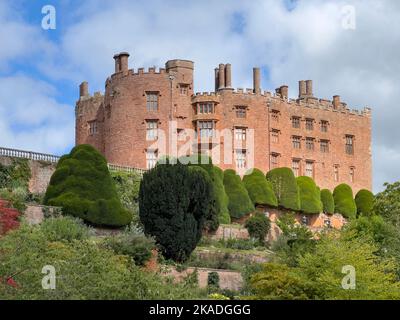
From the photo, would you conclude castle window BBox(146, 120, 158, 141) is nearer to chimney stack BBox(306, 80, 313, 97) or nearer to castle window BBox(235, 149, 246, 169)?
castle window BBox(235, 149, 246, 169)

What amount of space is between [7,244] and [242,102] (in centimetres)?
3851

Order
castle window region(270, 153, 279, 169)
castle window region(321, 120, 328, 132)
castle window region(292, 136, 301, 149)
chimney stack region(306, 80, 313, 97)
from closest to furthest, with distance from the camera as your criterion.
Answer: castle window region(270, 153, 279, 169), castle window region(292, 136, 301, 149), castle window region(321, 120, 328, 132), chimney stack region(306, 80, 313, 97)

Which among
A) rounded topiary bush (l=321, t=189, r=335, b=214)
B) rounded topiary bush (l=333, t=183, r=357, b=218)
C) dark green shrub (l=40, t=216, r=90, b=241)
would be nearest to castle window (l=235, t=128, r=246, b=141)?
rounded topiary bush (l=321, t=189, r=335, b=214)

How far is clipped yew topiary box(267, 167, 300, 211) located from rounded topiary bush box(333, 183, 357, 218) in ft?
17.9

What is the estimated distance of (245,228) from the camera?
175 feet

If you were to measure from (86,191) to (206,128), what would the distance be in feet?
63.4

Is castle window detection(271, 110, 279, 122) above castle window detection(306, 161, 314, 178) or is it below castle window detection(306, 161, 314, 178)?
above

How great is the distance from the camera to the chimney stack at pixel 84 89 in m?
68.9

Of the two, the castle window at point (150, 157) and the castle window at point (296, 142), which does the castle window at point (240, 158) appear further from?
the castle window at point (150, 157)

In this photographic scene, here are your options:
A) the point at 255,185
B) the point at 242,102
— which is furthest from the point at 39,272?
the point at 242,102

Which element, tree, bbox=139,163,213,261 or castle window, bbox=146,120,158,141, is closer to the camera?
tree, bbox=139,163,213,261

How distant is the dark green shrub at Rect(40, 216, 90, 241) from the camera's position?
36.8m

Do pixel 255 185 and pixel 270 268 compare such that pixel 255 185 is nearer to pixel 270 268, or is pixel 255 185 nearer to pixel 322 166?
pixel 322 166

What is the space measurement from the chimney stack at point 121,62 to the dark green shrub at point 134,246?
85.5 ft
